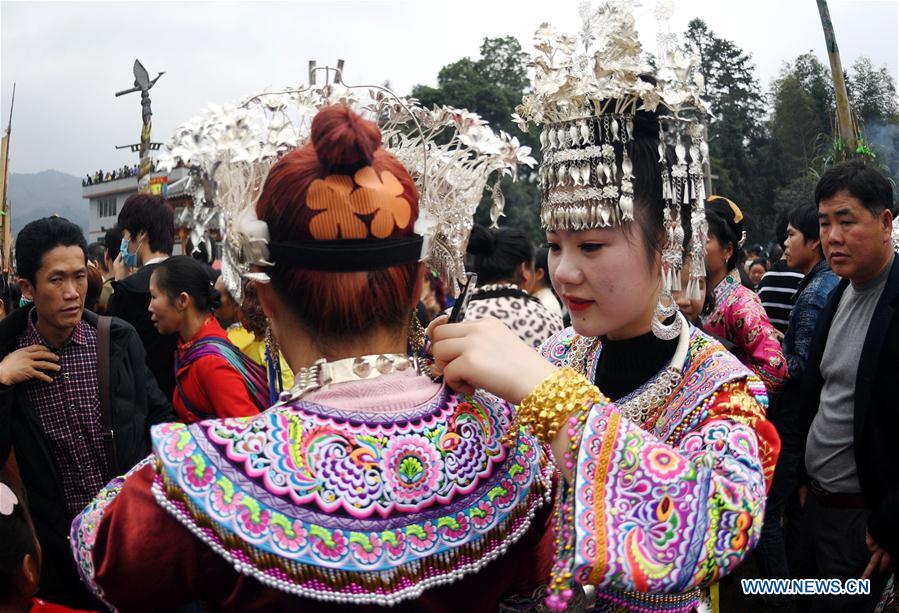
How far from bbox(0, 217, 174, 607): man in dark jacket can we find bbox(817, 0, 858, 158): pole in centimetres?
1473

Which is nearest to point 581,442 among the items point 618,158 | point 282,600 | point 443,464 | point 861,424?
point 443,464

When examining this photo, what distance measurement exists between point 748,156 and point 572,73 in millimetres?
43677

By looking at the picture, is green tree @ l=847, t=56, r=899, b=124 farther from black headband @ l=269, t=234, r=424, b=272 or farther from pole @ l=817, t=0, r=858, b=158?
black headband @ l=269, t=234, r=424, b=272

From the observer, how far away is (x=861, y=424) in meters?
3.36

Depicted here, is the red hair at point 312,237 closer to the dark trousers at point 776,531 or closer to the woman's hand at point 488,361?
the woman's hand at point 488,361

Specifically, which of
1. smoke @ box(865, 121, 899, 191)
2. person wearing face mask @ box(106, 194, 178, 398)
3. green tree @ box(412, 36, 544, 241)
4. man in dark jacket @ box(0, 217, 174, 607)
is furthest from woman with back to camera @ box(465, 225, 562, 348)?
green tree @ box(412, 36, 544, 241)

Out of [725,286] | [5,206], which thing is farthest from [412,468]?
[5,206]

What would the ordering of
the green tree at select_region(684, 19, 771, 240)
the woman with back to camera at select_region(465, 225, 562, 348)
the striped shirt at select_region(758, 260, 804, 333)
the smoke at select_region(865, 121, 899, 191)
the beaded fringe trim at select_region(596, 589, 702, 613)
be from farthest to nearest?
the green tree at select_region(684, 19, 771, 240) → the smoke at select_region(865, 121, 899, 191) → the striped shirt at select_region(758, 260, 804, 333) → the woman with back to camera at select_region(465, 225, 562, 348) → the beaded fringe trim at select_region(596, 589, 702, 613)

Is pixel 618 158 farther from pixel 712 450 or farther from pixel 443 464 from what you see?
pixel 443 464

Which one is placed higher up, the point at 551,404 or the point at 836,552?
the point at 551,404

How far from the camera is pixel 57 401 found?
350cm

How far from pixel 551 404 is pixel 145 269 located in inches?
158

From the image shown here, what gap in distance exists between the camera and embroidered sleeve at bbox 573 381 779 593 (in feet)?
4.21

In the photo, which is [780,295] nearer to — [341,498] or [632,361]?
[632,361]
